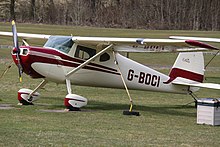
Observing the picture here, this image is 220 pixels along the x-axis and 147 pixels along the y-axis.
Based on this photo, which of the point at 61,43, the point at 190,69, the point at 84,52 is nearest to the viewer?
the point at 61,43

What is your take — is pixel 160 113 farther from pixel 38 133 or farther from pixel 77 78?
pixel 38 133

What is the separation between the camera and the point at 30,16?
2731 inches

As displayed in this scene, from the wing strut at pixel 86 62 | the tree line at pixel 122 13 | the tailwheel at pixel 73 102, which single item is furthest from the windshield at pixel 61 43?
the tree line at pixel 122 13

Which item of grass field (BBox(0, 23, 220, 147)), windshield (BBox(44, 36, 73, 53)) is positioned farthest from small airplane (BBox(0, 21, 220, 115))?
grass field (BBox(0, 23, 220, 147))

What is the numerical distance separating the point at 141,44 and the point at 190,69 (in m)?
2.41

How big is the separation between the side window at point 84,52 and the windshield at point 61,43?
278 millimetres

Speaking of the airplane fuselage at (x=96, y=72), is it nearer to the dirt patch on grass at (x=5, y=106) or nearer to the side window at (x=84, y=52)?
the side window at (x=84, y=52)

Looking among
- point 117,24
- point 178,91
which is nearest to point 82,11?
point 117,24

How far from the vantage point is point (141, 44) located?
15156mm

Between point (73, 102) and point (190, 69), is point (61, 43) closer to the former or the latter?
point (73, 102)

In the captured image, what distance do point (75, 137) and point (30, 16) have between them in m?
59.9

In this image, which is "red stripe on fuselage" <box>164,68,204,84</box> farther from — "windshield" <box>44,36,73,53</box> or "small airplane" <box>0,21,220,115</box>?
"windshield" <box>44,36,73,53</box>

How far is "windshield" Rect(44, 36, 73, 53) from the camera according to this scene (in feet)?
51.8

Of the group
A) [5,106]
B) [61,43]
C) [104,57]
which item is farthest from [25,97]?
[104,57]
